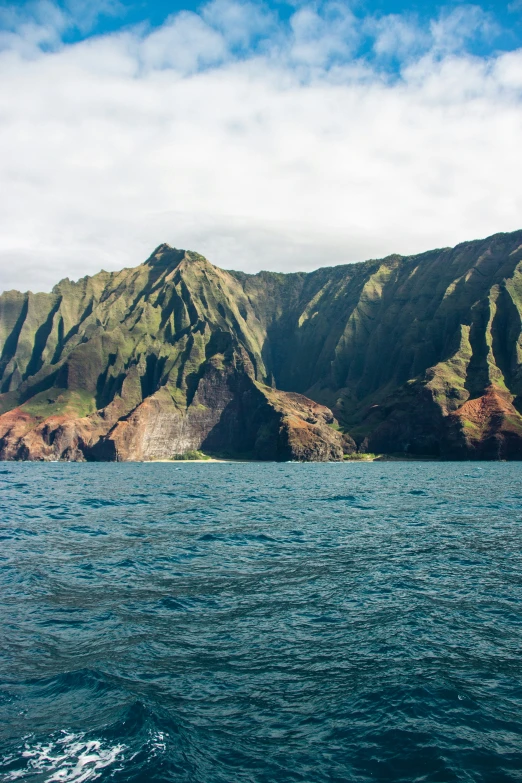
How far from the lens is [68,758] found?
1344cm

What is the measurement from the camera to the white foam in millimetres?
12844

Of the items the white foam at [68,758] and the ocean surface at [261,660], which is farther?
the ocean surface at [261,660]

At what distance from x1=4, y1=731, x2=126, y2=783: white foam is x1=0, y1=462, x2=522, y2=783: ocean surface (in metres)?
0.05

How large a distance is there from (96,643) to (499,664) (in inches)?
517

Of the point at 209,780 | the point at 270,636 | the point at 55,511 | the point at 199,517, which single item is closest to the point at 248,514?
the point at 199,517

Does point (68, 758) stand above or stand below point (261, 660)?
below

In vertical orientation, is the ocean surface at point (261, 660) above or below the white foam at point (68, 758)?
above

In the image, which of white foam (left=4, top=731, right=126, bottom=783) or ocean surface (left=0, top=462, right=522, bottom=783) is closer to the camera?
white foam (left=4, top=731, right=126, bottom=783)

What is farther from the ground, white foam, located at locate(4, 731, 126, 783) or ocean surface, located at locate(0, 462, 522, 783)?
ocean surface, located at locate(0, 462, 522, 783)

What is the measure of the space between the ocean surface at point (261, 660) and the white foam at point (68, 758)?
5 cm

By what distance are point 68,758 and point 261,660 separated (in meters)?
6.92

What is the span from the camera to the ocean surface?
44.7 ft

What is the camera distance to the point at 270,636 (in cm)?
2081

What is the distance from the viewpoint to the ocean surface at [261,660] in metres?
13.6
